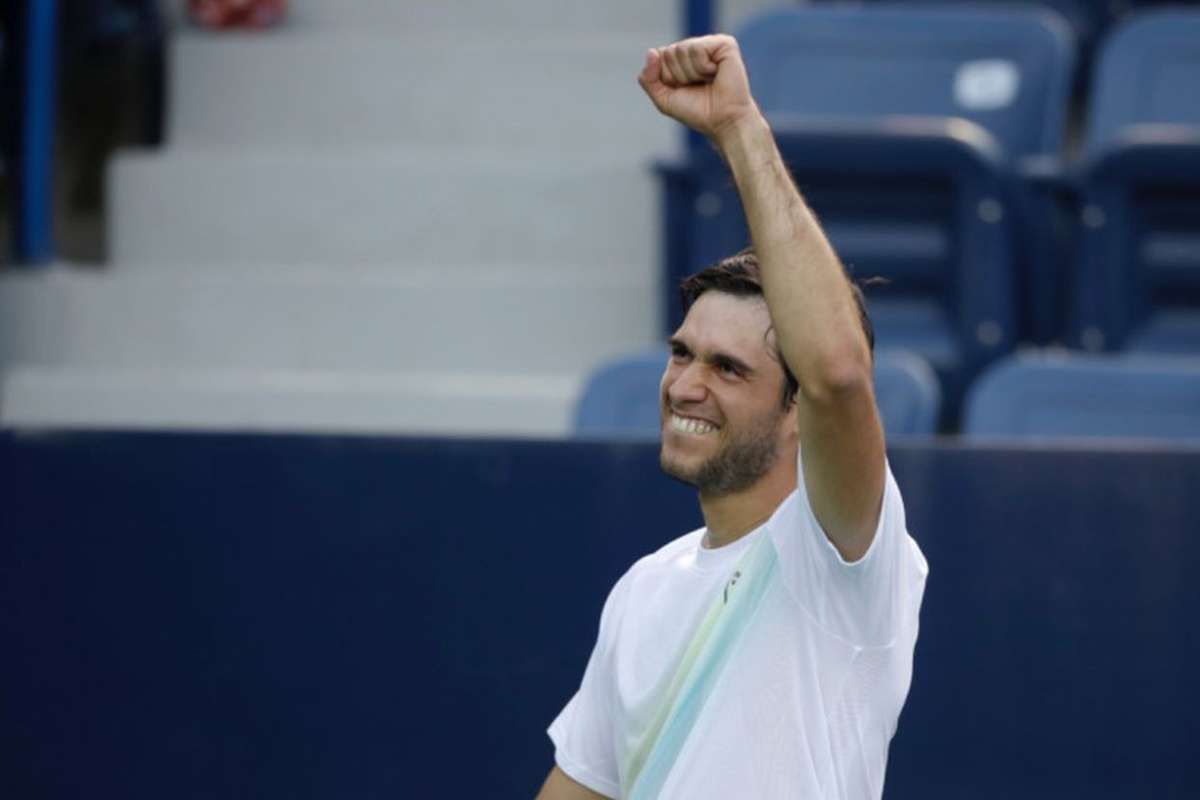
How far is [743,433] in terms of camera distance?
2.18 m

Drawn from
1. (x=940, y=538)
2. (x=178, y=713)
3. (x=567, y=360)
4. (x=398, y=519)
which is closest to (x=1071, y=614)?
(x=940, y=538)

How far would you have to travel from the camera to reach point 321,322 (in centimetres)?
525

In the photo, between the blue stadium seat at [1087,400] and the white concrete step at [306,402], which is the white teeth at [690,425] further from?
the white concrete step at [306,402]

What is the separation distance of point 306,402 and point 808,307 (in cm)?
312

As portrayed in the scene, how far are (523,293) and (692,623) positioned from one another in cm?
312

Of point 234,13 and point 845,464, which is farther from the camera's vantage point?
point 234,13

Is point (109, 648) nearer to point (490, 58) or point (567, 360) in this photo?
point (567, 360)

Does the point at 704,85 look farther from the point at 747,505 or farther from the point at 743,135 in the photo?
the point at 747,505

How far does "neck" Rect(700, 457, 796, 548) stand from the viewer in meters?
2.20

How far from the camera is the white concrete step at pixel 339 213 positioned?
5.51 m

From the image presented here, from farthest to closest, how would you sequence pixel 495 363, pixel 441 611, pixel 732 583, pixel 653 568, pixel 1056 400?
pixel 495 363
pixel 1056 400
pixel 441 611
pixel 653 568
pixel 732 583

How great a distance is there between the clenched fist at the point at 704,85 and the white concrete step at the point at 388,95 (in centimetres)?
372

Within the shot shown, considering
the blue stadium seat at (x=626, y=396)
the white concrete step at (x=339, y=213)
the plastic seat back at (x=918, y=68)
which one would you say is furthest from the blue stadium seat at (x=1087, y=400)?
the white concrete step at (x=339, y=213)

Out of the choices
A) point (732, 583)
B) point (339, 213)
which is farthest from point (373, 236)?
point (732, 583)
